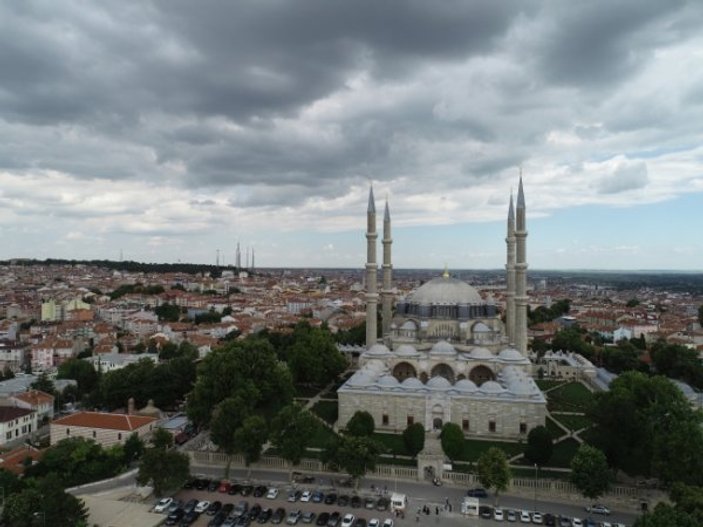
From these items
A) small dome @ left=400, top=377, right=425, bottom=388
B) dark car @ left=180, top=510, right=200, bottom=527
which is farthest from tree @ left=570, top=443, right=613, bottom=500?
dark car @ left=180, top=510, right=200, bottom=527

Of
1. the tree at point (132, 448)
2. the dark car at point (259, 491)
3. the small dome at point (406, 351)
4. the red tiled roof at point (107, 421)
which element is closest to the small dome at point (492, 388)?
the small dome at point (406, 351)

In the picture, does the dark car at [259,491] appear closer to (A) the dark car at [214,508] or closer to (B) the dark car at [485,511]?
(A) the dark car at [214,508]

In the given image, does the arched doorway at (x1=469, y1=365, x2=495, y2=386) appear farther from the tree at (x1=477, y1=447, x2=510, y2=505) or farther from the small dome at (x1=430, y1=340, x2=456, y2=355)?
the tree at (x1=477, y1=447, x2=510, y2=505)

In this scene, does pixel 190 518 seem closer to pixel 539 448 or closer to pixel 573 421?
pixel 539 448

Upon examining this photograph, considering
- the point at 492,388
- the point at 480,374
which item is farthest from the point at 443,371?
the point at 492,388

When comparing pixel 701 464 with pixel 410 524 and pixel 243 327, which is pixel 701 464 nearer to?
pixel 410 524

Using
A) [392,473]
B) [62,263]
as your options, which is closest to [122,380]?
[392,473]
